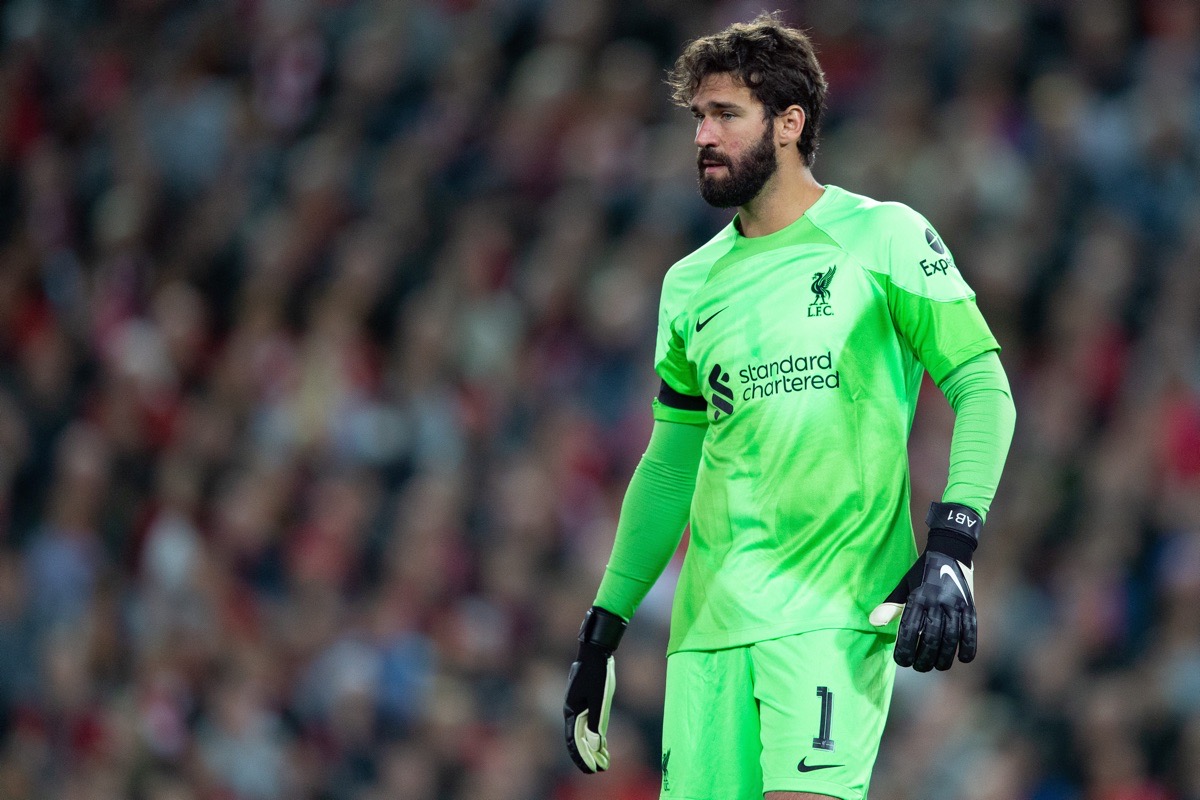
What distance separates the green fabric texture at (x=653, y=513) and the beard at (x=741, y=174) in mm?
652

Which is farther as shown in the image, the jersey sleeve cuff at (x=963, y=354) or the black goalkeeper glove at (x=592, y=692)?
the black goalkeeper glove at (x=592, y=692)

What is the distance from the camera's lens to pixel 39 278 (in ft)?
35.9

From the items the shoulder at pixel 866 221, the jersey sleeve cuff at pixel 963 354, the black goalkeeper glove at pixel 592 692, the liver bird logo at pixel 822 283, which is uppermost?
the shoulder at pixel 866 221

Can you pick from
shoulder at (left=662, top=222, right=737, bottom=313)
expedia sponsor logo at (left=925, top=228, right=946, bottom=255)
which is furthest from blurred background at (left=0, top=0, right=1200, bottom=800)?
expedia sponsor logo at (left=925, top=228, right=946, bottom=255)

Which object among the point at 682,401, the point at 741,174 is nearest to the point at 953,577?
the point at 682,401

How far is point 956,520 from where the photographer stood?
3967mm

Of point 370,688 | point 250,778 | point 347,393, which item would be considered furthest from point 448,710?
point 347,393

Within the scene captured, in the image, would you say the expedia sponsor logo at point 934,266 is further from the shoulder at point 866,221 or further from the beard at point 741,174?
the beard at point 741,174

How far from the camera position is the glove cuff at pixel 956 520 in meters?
3.96

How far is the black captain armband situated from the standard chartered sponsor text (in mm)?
349

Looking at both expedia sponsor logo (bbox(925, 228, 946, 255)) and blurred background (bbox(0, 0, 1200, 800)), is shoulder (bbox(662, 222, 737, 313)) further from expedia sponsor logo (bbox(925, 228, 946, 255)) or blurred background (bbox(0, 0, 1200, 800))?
blurred background (bbox(0, 0, 1200, 800))

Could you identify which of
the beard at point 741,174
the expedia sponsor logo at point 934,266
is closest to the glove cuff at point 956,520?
the expedia sponsor logo at point 934,266

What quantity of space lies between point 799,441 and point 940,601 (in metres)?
0.59

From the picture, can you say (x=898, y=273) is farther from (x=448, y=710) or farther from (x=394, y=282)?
(x=394, y=282)
